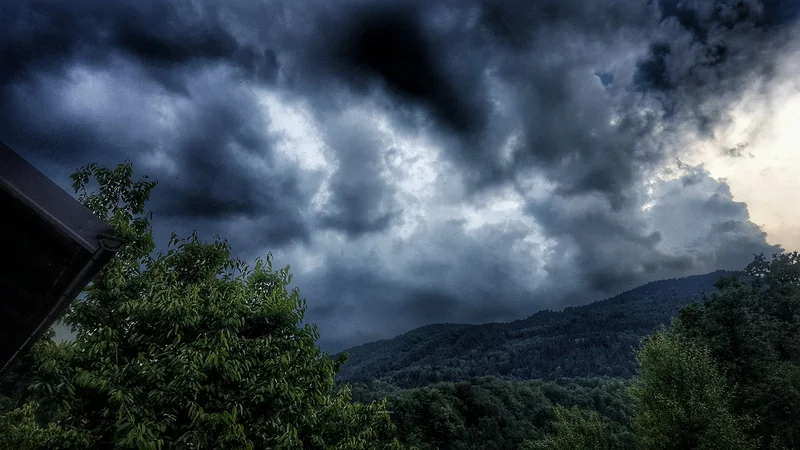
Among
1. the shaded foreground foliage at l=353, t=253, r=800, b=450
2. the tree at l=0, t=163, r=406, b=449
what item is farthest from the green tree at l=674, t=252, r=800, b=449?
the tree at l=0, t=163, r=406, b=449

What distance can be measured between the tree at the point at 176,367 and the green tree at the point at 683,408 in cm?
2456

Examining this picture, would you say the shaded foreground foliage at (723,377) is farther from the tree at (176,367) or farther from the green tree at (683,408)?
the tree at (176,367)

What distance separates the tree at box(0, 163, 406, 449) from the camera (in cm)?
758

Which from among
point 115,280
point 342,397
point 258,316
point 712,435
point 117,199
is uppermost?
point 117,199

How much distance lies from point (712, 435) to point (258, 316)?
28229 mm

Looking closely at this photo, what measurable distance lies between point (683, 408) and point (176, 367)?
30.4 metres

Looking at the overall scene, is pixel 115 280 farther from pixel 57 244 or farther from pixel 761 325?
pixel 761 325

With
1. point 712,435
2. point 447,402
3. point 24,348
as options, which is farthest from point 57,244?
point 447,402

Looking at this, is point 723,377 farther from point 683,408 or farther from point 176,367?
point 176,367

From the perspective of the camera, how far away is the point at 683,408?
88.7ft

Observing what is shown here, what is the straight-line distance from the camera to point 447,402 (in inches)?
3295

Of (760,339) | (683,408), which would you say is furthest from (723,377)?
(760,339)

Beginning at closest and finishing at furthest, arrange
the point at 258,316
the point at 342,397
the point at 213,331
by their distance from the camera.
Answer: the point at 213,331
the point at 258,316
the point at 342,397

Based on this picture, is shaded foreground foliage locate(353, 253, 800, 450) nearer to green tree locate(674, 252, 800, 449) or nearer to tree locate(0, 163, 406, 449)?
green tree locate(674, 252, 800, 449)
